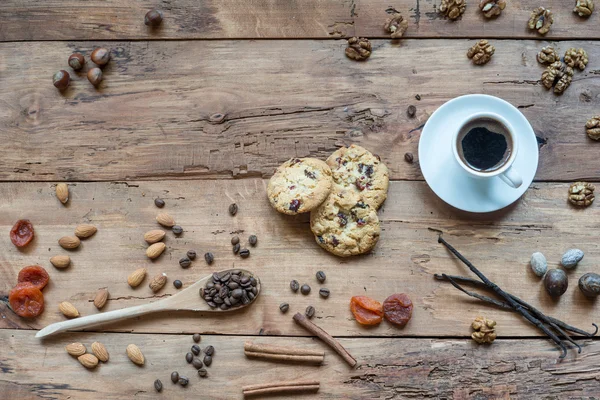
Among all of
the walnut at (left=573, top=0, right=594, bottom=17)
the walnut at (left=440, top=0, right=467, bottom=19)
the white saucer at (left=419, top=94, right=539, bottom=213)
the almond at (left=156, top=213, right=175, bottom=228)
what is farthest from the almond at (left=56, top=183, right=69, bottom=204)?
the walnut at (left=573, top=0, right=594, bottom=17)

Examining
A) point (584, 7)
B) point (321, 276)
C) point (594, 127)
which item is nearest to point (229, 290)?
point (321, 276)

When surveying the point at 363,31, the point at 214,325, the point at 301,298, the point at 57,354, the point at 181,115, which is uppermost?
the point at 363,31

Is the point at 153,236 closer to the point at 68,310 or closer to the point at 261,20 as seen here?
the point at 68,310

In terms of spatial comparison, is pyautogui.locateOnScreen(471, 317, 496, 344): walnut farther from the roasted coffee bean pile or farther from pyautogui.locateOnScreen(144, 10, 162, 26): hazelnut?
pyautogui.locateOnScreen(144, 10, 162, 26): hazelnut

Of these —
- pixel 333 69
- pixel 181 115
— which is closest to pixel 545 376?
pixel 333 69

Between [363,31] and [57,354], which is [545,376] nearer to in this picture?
[363,31]

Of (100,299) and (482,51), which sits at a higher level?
(482,51)

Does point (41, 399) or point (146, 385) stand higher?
point (146, 385)

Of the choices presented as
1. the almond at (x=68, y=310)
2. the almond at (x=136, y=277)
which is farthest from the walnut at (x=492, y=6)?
the almond at (x=68, y=310)
